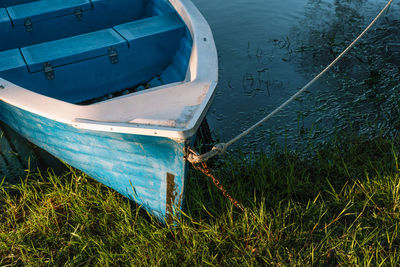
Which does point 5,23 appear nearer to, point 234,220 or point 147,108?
point 147,108

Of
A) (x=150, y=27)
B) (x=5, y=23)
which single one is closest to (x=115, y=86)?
(x=150, y=27)

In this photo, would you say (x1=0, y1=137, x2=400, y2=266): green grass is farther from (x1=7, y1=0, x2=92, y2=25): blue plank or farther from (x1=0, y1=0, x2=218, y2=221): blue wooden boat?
(x1=7, y1=0, x2=92, y2=25): blue plank

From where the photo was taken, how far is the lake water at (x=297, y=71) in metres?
3.50

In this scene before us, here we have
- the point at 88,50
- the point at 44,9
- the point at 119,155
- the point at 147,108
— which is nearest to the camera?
the point at 147,108

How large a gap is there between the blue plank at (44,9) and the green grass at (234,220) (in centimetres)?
144

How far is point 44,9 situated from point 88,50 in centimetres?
91

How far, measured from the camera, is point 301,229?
Answer: 7.85 ft

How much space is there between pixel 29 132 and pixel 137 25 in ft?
4.30

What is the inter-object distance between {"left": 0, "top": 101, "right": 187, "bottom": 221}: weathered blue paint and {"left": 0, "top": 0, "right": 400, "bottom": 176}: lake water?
0.47 m

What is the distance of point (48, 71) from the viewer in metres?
2.96

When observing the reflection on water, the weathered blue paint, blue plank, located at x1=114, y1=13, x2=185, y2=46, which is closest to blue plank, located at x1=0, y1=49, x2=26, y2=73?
the weathered blue paint

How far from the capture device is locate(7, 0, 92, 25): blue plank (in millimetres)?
3457

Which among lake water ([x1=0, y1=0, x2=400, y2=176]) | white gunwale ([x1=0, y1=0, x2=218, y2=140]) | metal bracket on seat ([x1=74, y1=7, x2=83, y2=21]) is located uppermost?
metal bracket on seat ([x1=74, y1=7, x2=83, y2=21])

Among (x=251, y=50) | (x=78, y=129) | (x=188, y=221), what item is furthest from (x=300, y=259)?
(x=251, y=50)
